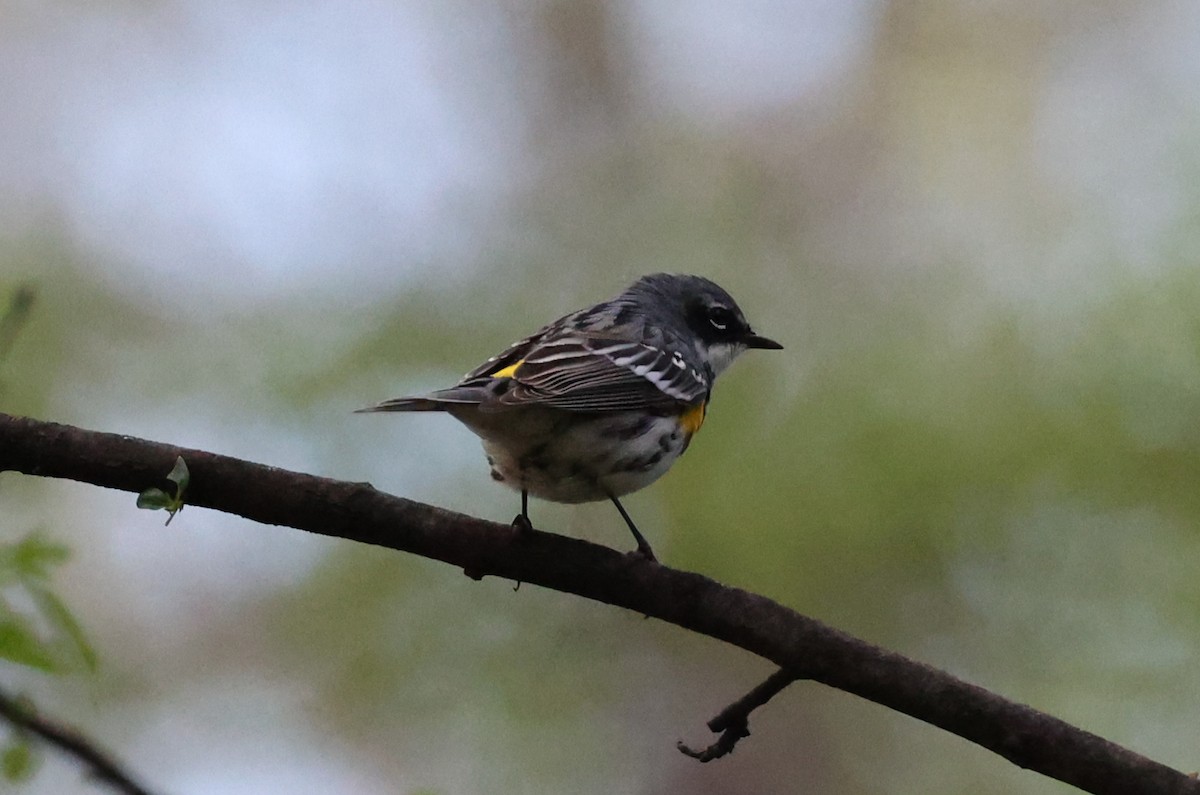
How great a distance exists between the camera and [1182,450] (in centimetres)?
653

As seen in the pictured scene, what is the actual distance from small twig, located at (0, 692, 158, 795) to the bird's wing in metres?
2.08

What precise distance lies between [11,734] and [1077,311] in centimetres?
650

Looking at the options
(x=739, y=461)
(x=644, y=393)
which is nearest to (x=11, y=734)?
(x=644, y=393)

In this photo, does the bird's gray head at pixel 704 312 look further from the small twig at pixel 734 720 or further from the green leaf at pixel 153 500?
the green leaf at pixel 153 500

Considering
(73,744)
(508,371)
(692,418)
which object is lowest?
(73,744)

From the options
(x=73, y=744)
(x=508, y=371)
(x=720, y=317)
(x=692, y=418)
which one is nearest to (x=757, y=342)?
(x=720, y=317)

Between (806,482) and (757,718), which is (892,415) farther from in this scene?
(757,718)

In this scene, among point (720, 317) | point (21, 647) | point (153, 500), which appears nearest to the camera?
point (21, 647)

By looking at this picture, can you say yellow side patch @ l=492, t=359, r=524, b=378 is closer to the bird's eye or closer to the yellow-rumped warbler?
the yellow-rumped warbler

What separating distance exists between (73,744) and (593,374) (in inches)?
110

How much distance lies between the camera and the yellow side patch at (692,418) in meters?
4.82

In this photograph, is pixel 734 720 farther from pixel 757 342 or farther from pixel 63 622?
pixel 757 342

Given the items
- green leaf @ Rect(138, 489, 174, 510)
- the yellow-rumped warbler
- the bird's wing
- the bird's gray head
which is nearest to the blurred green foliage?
green leaf @ Rect(138, 489, 174, 510)

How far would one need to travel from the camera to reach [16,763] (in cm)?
211
